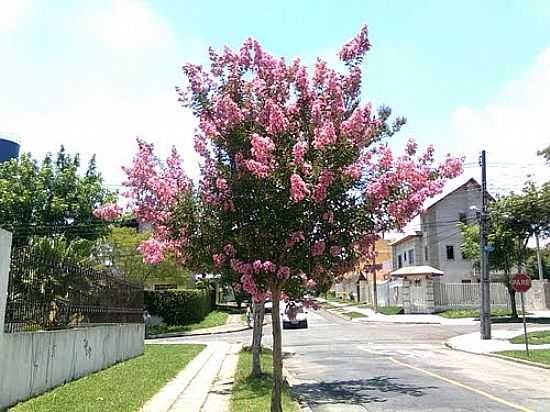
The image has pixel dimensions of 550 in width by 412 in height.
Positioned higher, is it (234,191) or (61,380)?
(234,191)

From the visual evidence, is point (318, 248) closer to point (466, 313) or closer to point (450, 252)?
point (466, 313)

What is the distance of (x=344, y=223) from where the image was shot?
7652 mm

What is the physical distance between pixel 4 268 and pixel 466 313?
37879mm

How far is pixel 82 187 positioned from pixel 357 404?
2712 centimetres

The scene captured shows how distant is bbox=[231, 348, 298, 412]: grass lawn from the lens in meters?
10.6

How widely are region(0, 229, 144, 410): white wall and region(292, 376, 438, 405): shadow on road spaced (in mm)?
5112

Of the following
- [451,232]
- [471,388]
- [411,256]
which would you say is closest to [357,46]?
[471,388]

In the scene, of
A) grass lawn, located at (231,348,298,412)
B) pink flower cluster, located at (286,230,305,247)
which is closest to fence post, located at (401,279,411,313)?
grass lawn, located at (231,348,298,412)

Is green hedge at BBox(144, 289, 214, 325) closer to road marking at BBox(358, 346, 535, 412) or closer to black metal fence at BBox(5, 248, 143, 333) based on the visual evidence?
black metal fence at BBox(5, 248, 143, 333)

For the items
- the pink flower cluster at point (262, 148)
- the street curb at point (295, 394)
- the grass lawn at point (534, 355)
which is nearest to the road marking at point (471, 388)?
the street curb at point (295, 394)

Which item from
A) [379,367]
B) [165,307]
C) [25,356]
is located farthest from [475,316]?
[25,356]

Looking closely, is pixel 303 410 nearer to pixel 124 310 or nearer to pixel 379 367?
pixel 379 367

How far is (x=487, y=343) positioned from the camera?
2597cm

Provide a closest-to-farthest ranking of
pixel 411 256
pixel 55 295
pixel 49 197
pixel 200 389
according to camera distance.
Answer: pixel 55 295 < pixel 200 389 < pixel 49 197 < pixel 411 256
